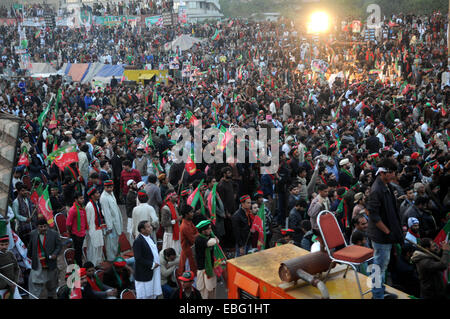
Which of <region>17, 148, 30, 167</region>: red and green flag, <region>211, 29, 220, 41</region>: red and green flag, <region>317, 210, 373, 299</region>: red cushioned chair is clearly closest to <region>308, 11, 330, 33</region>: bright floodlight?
<region>211, 29, 220, 41</region>: red and green flag

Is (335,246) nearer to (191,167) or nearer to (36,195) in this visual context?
(191,167)

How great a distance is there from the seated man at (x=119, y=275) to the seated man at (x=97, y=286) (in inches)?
6.6

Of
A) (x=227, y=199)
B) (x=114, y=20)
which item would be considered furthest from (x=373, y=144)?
(x=114, y=20)

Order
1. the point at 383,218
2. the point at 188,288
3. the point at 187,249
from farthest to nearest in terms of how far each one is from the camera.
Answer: the point at 187,249 → the point at 188,288 → the point at 383,218

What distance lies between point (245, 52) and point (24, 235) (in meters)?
26.1

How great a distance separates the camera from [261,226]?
6.70 metres

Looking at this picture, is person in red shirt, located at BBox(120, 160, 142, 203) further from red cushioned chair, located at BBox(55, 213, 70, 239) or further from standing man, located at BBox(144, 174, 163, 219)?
red cushioned chair, located at BBox(55, 213, 70, 239)

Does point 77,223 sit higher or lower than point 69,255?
higher

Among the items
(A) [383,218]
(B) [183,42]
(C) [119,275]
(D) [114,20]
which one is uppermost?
(D) [114,20]

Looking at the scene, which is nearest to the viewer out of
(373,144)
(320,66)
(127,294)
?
(127,294)

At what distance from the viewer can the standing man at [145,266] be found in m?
5.71

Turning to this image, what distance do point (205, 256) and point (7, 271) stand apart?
7.64 ft
